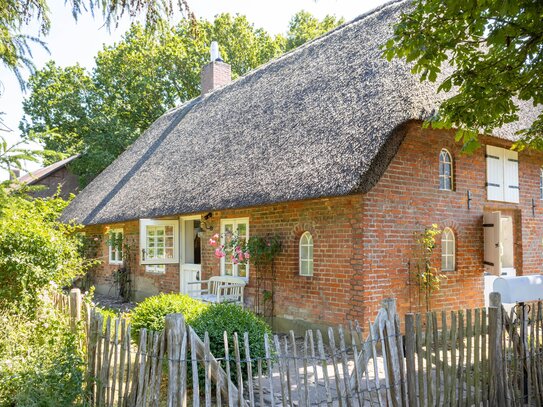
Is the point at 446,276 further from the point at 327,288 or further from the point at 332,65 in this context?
the point at 332,65

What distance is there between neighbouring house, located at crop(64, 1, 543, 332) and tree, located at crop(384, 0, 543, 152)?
182 centimetres

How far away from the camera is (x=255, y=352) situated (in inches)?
226

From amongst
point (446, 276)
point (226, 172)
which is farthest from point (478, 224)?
point (226, 172)

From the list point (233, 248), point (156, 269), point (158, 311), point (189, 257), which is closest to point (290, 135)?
point (233, 248)

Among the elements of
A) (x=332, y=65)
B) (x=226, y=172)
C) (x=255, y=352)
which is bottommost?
(x=255, y=352)

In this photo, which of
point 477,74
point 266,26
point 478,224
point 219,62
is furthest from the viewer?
point 266,26

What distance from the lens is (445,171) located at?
29.4 feet

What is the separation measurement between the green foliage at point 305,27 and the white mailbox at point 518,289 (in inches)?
964

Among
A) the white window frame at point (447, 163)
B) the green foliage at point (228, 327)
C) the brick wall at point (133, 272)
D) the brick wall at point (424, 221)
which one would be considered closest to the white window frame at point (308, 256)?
the brick wall at point (424, 221)

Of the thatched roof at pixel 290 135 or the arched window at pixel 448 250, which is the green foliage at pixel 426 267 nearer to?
the arched window at pixel 448 250

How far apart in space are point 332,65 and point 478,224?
15.6 feet

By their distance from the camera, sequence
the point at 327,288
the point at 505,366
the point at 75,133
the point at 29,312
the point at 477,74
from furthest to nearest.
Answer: the point at 75,133 < the point at 327,288 < the point at 29,312 < the point at 477,74 < the point at 505,366

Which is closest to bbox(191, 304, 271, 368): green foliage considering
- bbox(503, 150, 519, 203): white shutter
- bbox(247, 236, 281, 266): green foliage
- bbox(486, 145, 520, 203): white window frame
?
bbox(247, 236, 281, 266): green foliage

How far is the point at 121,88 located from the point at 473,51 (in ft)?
77.1
